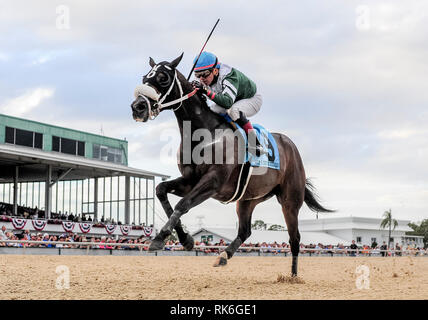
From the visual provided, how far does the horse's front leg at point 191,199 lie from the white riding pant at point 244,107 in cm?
105

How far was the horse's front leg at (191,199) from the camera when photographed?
6586 mm

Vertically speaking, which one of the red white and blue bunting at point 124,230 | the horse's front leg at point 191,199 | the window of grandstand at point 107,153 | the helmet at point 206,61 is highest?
the window of grandstand at point 107,153

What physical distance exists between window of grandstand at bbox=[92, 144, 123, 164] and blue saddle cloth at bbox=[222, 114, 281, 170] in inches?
1463

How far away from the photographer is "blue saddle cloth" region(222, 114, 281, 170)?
783cm

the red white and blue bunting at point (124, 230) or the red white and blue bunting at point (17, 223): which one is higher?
the red white and blue bunting at point (17, 223)

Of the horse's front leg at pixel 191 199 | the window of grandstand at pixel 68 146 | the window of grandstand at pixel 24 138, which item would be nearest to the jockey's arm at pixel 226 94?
the horse's front leg at pixel 191 199

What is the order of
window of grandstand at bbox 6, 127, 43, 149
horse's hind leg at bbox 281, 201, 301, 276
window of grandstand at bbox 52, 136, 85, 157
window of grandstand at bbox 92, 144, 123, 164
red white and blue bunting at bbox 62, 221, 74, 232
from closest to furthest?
1. horse's hind leg at bbox 281, 201, 301, 276
2. red white and blue bunting at bbox 62, 221, 74, 232
3. window of grandstand at bbox 6, 127, 43, 149
4. window of grandstand at bbox 52, 136, 85, 157
5. window of grandstand at bbox 92, 144, 123, 164

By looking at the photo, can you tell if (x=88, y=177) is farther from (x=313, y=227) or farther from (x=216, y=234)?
(x=313, y=227)

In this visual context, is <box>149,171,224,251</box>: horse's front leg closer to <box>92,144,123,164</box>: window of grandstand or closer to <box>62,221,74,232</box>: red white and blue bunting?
<box>62,221,74,232</box>: red white and blue bunting

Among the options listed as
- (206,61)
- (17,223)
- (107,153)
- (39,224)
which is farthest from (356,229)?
(206,61)

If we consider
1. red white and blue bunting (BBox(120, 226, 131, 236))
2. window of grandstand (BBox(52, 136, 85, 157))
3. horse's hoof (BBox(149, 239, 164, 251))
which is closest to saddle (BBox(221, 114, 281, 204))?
horse's hoof (BBox(149, 239, 164, 251))

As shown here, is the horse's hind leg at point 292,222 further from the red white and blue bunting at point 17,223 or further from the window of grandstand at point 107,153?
the window of grandstand at point 107,153

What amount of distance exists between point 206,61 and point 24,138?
34320mm

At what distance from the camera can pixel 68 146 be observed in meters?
42.3
